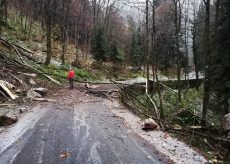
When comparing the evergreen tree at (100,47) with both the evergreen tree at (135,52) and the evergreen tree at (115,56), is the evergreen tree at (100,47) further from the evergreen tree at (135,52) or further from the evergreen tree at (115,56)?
the evergreen tree at (135,52)

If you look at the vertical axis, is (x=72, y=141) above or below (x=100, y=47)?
below

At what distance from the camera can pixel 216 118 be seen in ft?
73.5

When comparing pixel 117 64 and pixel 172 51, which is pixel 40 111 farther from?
pixel 172 51

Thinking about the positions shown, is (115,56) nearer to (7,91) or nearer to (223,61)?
(223,61)

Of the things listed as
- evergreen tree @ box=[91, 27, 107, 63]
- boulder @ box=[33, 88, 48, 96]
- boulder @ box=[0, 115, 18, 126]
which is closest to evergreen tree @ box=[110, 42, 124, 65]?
evergreen tree @ box=[91, 27, 107, 63]

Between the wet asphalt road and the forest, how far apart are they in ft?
7.75

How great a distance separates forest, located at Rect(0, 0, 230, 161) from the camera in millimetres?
16938

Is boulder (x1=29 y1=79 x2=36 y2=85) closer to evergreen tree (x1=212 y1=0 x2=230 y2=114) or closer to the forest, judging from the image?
the forest

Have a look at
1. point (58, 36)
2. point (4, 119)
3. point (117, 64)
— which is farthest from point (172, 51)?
point (4, 119)

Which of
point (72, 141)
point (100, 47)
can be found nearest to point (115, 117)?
point (72, 141)

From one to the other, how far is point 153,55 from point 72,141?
1384 cm

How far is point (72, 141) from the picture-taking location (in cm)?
1033

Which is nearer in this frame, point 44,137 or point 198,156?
point 198,156

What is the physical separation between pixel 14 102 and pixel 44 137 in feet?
21.1
